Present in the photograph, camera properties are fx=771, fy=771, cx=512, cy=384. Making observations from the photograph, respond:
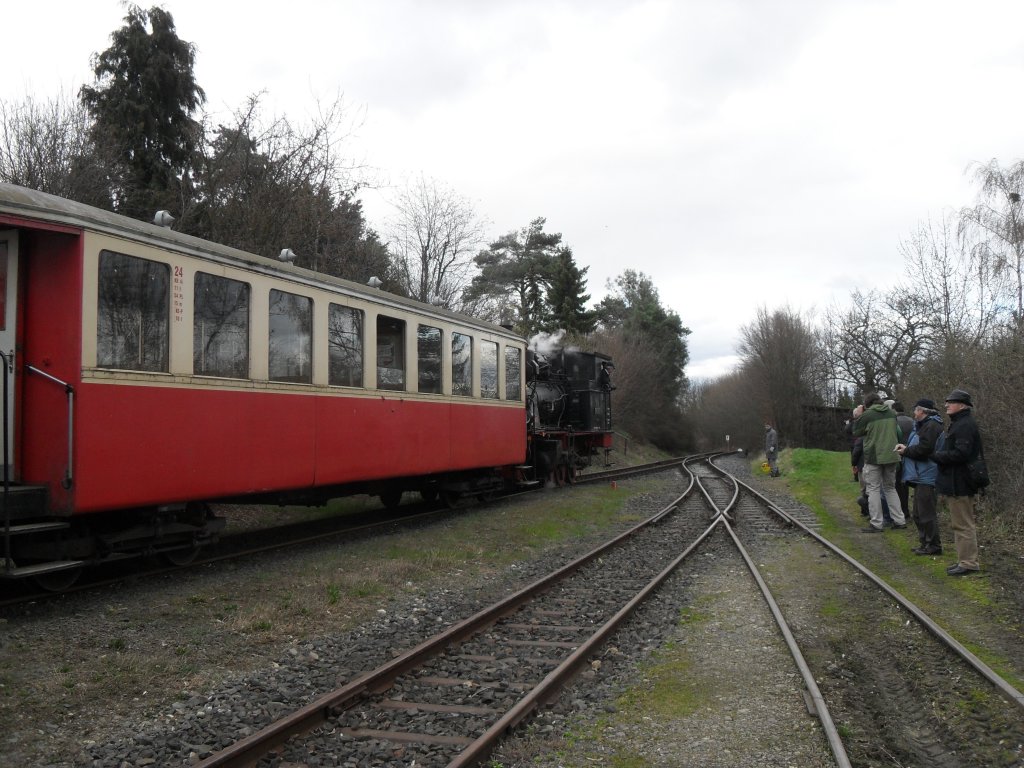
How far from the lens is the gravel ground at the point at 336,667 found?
376cm

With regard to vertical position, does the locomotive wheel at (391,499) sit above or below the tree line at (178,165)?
below

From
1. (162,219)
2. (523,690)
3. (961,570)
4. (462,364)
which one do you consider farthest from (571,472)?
(523,690)

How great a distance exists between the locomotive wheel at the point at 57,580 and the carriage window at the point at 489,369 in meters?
6.52

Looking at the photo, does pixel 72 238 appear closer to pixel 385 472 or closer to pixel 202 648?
pixel 202 648

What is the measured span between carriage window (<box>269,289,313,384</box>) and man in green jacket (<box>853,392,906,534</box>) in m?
7.05

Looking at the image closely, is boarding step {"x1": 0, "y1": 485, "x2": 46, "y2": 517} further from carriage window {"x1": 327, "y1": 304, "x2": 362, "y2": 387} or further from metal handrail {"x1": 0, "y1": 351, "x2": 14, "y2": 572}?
Result: carriage window {"x1": 327, "y1": 304, "x2": 362, "y2": 387}

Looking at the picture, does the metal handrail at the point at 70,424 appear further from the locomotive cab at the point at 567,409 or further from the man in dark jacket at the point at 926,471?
the locomotive cab at the point at 567,409

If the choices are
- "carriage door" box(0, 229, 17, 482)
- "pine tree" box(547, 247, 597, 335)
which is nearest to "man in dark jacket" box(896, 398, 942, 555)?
"carriage door" box(0, 229, 17, 482)

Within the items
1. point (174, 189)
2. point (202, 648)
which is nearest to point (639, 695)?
point (202, 648)

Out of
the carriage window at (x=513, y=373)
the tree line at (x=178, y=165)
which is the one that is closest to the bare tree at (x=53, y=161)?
the tree line at (x=178, y=165)

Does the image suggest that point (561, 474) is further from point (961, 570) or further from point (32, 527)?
point (32, 527)

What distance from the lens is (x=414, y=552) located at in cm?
853

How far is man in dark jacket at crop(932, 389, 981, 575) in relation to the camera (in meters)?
7.13

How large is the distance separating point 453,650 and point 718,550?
16.8 ft
